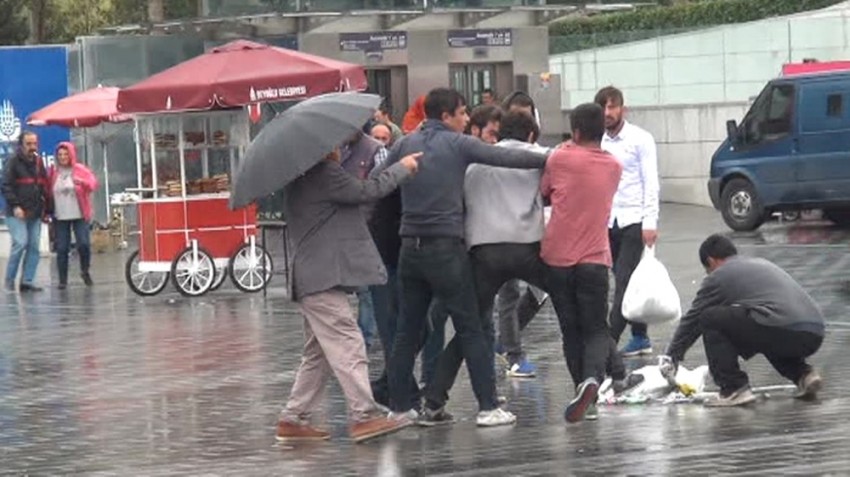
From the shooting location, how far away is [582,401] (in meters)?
11.6

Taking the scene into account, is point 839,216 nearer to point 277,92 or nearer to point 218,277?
point 277,92

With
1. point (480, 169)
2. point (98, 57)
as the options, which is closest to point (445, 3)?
point (98, 57)

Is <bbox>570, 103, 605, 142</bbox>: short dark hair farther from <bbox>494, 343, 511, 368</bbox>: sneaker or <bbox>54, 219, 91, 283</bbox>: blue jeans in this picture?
<bbox>54, 219, 91, 283</bbox>: blue jeans

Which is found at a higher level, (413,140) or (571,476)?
(413,140)

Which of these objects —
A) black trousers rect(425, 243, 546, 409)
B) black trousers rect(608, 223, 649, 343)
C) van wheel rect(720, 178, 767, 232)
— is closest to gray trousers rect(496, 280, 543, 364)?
black trousers rect(608, 223, 649, 343)

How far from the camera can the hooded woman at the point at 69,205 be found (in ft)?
82.4

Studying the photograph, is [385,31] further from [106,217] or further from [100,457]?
[100,457]

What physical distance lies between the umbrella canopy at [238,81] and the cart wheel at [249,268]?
5.29 ft

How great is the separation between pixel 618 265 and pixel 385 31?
19455 mm

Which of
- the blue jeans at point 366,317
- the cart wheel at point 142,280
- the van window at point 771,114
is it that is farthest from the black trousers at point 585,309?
the van window at point 771,114

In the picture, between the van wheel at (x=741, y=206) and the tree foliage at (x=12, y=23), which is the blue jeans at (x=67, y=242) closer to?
the van wheel at (x=741, y=206)

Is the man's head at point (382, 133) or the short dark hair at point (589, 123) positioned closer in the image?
the short dark hair at point (589, 123)

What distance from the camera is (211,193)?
76.3 ft

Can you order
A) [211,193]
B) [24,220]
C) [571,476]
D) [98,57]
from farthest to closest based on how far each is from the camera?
[98,57] < [24,220] < [211,193] < [571,476]
